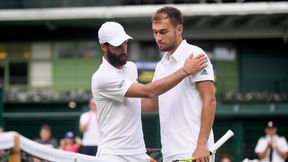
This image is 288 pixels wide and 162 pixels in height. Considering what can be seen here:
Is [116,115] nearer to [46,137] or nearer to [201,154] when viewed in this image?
[201,154]

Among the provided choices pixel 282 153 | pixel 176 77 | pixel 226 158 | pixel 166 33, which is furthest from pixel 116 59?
pixel 282 153

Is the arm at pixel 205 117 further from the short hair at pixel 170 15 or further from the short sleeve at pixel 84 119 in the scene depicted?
the short sleeve at pixel 84 119

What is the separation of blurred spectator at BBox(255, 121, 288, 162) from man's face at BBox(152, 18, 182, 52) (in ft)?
25.2

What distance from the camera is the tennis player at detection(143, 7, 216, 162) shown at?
501cm

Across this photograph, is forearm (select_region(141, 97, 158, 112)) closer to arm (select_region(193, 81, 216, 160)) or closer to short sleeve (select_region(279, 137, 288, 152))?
arm (select_region(193, 81, 216, 160))

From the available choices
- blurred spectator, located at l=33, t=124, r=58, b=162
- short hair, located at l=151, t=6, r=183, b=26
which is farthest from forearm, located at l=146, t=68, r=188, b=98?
blurred spectator, located at l=33, t=124, r=58, b=162

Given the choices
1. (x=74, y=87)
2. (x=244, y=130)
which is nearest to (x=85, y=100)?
(x=74, y=87)

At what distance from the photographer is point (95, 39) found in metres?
25.3

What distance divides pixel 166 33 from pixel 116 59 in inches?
24.9

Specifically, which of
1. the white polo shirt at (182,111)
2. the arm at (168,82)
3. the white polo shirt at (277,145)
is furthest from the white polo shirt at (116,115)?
the white polo shirt at (277,145)

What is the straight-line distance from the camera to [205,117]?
5008 mm

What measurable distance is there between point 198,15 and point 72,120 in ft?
35.0

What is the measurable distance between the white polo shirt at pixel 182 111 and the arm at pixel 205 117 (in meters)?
0.06

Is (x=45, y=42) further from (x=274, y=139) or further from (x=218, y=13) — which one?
(x=274, y=139)
